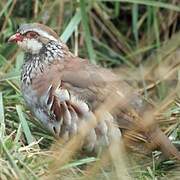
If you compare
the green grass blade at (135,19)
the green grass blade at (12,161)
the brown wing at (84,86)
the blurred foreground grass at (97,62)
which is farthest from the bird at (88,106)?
the green grass blade at (135,19)

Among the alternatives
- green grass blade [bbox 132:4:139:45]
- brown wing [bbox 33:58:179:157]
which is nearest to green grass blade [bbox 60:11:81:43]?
green grass blade [bbox 132:4:139:45]

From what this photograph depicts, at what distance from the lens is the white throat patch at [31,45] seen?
16.6 ft

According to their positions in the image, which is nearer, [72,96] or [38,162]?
[38,162]

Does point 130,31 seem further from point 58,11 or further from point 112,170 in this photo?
point 112,170

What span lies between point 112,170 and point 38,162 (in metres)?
0.43

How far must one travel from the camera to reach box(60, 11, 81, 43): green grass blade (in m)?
5.97

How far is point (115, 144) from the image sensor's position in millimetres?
4598

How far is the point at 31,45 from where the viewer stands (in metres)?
5.07

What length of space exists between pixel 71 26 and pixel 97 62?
50 cm

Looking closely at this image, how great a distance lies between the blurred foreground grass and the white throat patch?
13.2 inches

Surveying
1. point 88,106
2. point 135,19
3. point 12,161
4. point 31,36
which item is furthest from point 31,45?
point 135,19

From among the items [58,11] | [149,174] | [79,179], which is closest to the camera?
[79,179]

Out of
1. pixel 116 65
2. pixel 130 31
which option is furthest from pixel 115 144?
pixel 130 31

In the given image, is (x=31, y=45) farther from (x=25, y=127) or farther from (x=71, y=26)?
(x=71, y=26)
